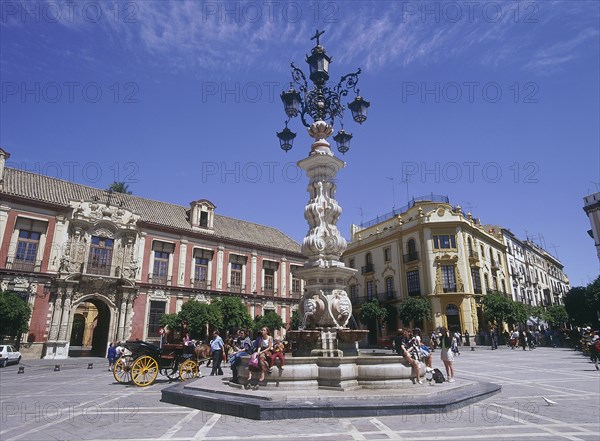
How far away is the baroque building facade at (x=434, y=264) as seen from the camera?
104ft

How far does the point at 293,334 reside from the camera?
353 inches

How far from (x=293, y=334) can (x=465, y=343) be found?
25.2m

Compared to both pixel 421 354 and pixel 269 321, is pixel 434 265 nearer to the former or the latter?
pixel 269 321

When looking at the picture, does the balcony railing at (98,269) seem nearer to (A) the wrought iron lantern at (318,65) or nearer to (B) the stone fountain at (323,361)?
(B) the stone fountain at (323,361)

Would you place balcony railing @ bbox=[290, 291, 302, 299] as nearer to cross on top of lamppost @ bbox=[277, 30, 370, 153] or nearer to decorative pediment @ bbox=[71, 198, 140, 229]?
decorative pediment @ bbox=[71, 198, 140, 229]

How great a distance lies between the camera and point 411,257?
34094 millimetres

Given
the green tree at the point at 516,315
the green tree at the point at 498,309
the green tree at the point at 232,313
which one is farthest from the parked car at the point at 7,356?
the green tree at the point at 516,315

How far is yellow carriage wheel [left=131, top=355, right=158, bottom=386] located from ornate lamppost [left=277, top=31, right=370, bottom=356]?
14.0 feet

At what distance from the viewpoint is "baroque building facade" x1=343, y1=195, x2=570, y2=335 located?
31.6m

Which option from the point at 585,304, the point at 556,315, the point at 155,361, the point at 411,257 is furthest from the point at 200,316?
the point at 556,315

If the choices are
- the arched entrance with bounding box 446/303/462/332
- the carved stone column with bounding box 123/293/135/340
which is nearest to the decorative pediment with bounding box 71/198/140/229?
the carved stone column with bounding box 123/293/135/340

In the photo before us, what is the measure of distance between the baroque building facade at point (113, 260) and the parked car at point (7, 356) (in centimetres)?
379

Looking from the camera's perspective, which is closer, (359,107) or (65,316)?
(359,107)

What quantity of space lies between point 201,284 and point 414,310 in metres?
17.6
